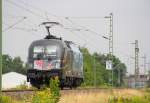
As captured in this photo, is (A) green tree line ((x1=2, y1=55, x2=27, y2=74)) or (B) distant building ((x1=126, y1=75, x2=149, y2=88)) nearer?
(B) distant building ((x1=126, y1=75, x2=149, y2=88))

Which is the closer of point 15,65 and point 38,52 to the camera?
point 38,52

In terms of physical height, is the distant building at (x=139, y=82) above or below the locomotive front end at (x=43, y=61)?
below

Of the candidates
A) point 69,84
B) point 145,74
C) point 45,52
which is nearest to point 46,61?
point 45,52

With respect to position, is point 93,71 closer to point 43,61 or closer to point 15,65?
point 15,65

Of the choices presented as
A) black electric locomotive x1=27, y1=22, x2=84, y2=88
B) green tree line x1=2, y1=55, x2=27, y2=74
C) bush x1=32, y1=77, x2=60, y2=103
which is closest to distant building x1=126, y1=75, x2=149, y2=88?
green tree line x1=2, y1=55, x2=27, y2=74

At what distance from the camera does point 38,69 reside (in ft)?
122

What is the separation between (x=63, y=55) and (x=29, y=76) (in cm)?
254

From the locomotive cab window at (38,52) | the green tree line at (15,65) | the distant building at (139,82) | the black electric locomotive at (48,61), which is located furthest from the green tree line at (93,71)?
the locomotive cab window at (38,52)

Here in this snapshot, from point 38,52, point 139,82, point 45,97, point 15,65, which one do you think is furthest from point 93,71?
point 45,97

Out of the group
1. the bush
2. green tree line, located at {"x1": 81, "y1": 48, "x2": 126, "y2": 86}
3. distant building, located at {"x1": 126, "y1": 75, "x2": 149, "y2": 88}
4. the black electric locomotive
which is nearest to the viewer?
the bush

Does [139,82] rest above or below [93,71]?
below

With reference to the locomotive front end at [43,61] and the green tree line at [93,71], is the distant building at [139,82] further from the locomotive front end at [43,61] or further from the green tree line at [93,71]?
the locomotive front end at [43,61]

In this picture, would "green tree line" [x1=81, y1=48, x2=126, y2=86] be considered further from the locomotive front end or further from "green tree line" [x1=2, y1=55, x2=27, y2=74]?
the locomotive front end

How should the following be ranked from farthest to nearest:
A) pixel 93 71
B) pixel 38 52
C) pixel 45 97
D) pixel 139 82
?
pixel 93 71, pixel 139 82, pixel 38 52, pixel 45 97
